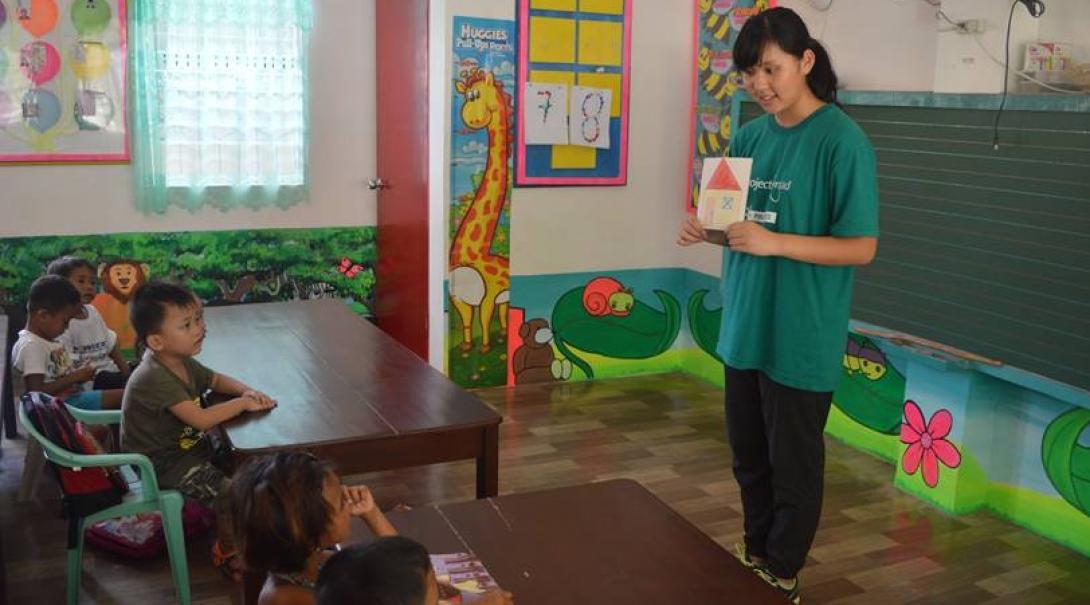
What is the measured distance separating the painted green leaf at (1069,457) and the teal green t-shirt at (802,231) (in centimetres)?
138

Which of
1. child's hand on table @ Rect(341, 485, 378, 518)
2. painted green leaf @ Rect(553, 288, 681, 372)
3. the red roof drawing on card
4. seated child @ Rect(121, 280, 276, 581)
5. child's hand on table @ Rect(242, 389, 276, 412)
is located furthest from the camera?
painted green leaf @ Rect(553, 288, 681, 372)

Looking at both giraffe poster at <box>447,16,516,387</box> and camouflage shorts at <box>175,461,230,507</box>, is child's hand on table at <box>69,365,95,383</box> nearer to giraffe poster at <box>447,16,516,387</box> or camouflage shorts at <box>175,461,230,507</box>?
camouflage shorts at <box>175,461,230,507</box>

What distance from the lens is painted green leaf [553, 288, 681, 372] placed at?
16.8ft

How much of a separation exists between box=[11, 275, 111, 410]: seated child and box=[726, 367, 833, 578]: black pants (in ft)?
7.32

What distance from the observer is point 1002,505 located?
3.58 meters

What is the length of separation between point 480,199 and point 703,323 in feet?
4.48

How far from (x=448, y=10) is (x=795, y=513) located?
117 inches

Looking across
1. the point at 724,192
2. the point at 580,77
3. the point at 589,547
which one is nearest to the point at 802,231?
the point at 724,192

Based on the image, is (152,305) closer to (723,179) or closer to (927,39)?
(723,179)

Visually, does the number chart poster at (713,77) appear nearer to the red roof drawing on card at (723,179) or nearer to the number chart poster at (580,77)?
the number chart poster at (580,77)

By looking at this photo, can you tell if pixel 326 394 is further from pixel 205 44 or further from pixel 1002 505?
pixel 205 44

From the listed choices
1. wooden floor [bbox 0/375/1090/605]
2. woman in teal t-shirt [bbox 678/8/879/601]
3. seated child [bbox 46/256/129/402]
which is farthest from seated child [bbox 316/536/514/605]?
seated child [bbox 46/256/129/402]

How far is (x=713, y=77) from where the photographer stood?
16.1 ft

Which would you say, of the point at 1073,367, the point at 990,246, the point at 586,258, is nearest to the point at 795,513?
the point at 1073,367
